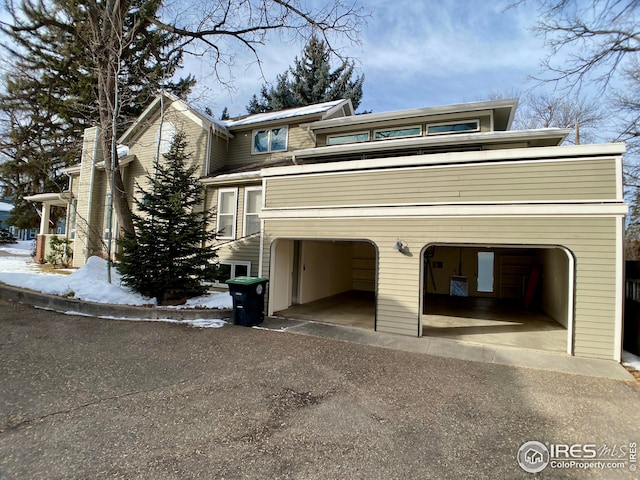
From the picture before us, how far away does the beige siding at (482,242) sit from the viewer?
568cm

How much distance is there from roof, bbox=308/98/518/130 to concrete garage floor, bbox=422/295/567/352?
627cm

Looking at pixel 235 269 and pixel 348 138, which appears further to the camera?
pixel 348 138

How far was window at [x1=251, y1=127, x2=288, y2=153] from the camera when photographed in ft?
42.7

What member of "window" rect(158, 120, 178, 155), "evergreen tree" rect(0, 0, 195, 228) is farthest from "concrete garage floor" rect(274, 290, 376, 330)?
"evergreen tree" rect(0, 0, 195, 228)

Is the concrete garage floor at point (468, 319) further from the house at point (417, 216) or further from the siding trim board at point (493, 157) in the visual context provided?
the siding trim board at point (493, 157)

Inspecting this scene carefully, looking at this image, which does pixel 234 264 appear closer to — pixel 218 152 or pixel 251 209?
pixel 251 209

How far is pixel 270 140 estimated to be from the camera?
1325cm

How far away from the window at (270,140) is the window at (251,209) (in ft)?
8.75

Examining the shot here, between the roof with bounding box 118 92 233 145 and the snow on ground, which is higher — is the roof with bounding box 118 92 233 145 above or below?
above

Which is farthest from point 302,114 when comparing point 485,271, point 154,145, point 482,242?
point 485,271

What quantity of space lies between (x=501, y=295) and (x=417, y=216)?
814 cm

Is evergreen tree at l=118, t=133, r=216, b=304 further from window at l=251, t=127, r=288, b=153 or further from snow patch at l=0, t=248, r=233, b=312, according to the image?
window at l=251, t=127, r=288, b=153

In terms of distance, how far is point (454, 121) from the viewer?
34.9 ft

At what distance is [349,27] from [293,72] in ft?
53.3
